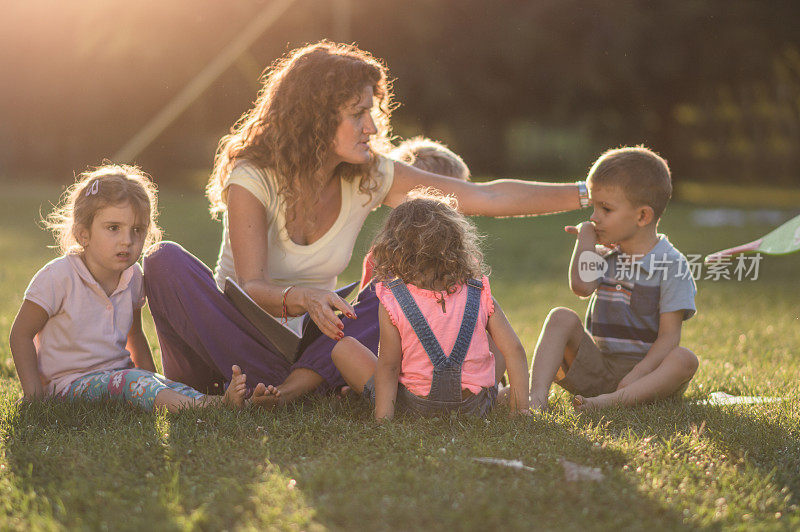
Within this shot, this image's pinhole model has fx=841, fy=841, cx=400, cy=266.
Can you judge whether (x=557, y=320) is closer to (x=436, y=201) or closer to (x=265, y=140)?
(x=436, y=201)

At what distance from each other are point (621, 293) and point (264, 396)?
1.78m

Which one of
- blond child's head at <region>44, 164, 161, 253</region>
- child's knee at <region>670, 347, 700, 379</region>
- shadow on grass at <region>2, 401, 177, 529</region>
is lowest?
shadow on grass at <region>2, 401, 177, 529</region>

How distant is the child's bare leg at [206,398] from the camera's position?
11.5 feet

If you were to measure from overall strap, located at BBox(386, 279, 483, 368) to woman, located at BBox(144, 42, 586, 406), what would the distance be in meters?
0.35

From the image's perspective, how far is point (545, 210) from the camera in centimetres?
448

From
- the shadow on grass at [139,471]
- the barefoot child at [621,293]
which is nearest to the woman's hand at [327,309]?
the shadow on grass at [139,471]

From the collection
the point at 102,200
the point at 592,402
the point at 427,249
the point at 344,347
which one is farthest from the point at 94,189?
the point at 592,402

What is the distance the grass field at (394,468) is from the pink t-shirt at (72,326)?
0.26m

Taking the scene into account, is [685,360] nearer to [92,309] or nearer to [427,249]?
[427,249]

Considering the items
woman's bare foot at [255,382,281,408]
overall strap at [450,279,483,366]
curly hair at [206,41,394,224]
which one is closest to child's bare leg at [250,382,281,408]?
woman's bare foot at [255,382,281,408]

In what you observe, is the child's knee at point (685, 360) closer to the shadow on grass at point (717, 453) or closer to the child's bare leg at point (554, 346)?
the shadow on grass at point (717, 453)

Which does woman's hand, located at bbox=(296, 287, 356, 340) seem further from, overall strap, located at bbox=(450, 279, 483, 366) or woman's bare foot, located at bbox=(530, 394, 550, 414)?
woman's bare foot, located at bbox=(530, 394, 550, 414)

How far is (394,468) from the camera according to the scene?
278cm

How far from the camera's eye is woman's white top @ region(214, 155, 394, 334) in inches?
157
